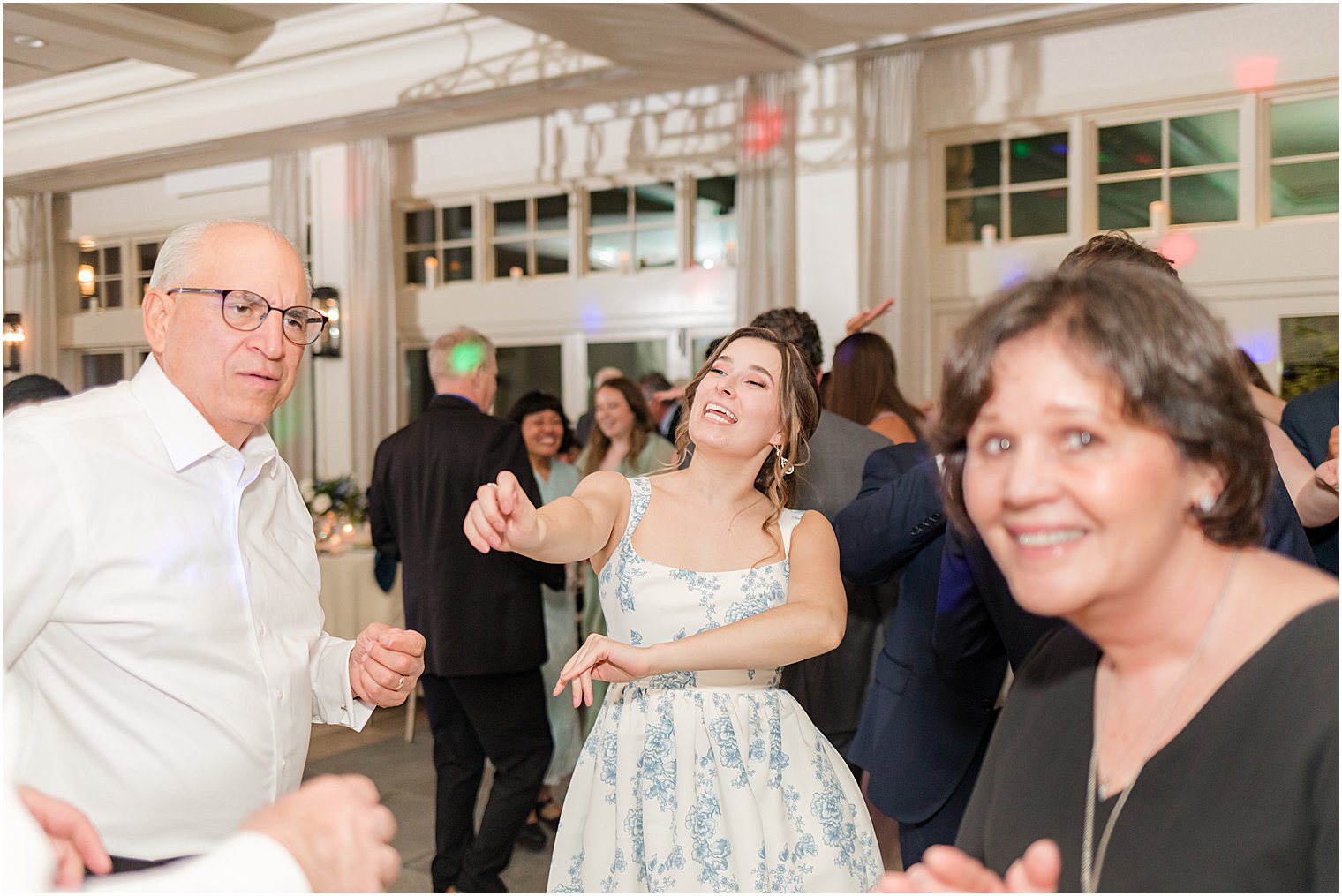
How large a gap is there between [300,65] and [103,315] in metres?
3.68

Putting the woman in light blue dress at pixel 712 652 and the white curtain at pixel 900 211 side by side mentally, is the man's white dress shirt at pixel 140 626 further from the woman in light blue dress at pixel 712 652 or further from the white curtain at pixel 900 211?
the white curtain at pixel 900 211

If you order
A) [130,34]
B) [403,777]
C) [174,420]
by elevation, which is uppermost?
[130,34]

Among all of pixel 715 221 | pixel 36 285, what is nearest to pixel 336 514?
pixel 715 221

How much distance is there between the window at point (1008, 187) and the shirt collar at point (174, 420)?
5.43m

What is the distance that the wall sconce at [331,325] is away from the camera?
8125 millimetres

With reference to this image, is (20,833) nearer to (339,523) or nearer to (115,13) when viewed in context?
(339,523)

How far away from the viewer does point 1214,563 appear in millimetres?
948

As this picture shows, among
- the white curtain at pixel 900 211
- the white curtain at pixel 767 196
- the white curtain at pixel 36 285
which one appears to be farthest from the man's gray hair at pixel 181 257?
the white curtain at pixel 36 285

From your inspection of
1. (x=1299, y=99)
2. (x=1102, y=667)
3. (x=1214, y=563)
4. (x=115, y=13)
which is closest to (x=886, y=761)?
(x=1102, y=667)

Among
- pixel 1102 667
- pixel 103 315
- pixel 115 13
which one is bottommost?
pixel 1102 667

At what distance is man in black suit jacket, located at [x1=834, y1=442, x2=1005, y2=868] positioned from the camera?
2.20 metres

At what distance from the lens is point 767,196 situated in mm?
6582

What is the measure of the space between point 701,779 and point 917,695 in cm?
55

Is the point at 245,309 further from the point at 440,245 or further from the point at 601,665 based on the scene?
the point at 440,245
